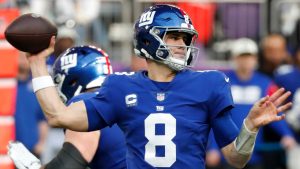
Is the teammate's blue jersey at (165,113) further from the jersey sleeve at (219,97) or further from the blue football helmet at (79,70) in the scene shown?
the blue football helmet at (79,70)

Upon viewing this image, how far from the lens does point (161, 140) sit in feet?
16.9

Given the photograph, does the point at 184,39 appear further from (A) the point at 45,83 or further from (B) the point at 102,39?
(B) the point at 102,39

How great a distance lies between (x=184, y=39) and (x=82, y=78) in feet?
2.95

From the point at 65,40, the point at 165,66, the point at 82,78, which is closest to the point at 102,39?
the point at 65,40

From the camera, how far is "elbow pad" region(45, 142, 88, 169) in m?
5.52

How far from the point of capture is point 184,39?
17.7 feet

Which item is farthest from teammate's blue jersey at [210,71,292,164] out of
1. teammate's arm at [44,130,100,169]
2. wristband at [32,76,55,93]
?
wristband at [32,76,55,93]

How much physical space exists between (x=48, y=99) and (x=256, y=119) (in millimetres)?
1091

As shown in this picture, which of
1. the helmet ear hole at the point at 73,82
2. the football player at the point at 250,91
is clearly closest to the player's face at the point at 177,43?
the helmet ear hole at the point at 73,82

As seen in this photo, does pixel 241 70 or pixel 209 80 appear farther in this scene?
pixel 241 70

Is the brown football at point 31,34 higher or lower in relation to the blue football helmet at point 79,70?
higher

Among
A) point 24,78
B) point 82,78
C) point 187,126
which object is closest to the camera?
point 187,126

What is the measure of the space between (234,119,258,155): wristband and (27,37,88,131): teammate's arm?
0.81 metres

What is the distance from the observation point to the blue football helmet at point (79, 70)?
6.04 metres
